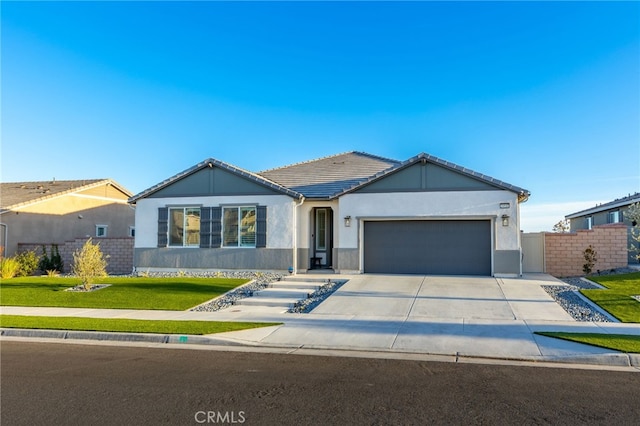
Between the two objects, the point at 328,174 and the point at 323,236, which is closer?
the point at 323,236

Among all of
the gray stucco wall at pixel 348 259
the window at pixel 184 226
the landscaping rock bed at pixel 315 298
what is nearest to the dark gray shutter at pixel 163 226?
the window at pixel 184 226

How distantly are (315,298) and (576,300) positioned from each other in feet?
24.1

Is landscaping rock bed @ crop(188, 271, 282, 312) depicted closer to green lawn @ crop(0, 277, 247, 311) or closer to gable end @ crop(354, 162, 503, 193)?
green lawn @ crop(0, 277, 247, 311)

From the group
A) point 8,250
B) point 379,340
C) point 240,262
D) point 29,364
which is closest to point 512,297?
point 379,340

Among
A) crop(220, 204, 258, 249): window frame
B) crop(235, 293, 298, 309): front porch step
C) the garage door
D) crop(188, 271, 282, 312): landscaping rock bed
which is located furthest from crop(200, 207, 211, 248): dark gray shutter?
the garage door

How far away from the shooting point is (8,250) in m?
24.5

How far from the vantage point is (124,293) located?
14.9 m

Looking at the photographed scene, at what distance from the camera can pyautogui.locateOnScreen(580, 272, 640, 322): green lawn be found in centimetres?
1097

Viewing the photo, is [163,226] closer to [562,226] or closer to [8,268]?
[8,268]

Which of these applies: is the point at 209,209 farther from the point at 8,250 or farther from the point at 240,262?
the point at 8,250

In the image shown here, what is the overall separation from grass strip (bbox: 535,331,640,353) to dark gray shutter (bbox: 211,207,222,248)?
44.4ft

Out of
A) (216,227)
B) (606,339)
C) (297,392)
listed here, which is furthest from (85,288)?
(606,339)

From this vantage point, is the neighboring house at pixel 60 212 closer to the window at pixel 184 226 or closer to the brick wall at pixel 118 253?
the brick wall at pixel 118 253

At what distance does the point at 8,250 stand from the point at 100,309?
15600mm
